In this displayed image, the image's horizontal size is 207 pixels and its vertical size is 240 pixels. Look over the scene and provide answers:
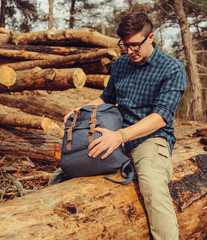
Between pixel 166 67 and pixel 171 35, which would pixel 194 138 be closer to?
pixel 166 67

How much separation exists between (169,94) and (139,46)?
534 millimetres

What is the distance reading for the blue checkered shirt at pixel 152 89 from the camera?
2100 millimetres

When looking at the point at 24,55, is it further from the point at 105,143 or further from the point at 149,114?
the point at 105,143

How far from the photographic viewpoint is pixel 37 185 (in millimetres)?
3604

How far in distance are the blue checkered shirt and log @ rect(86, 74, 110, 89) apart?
14.2 feet

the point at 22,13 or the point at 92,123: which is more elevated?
the point at 22,13

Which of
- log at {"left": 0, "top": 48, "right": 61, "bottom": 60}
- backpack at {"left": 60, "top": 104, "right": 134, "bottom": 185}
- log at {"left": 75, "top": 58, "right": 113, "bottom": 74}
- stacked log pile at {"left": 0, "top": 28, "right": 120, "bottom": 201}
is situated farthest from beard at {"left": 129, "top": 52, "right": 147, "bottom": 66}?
log at {"left": 0, "top": 48, "right": 61, "bottom": 60}

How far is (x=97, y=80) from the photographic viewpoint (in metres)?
6.95

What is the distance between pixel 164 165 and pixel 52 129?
2.96 m

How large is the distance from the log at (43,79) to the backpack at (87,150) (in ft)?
8.58

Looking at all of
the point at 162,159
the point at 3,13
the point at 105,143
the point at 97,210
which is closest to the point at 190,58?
the point at 162,159

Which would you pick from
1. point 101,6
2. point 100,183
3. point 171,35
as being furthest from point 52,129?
point 101,6

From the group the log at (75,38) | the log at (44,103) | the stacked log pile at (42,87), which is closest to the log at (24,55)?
the stacked log pile at (42,87)

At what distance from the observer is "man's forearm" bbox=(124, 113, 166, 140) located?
1.99 m
